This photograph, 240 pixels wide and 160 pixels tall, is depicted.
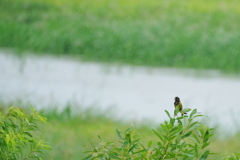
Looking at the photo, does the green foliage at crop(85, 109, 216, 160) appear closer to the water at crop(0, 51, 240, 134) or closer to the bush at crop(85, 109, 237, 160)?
the bush at crop(85, 109, 237, 160)

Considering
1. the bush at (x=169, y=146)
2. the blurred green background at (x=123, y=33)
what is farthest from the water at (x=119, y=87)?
the bush at (x=169, y=146)

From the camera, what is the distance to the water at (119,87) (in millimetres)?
3449

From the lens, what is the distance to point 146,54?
4566mm

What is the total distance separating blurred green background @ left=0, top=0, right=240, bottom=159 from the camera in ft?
14.9

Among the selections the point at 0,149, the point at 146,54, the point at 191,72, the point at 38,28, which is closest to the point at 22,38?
the point at 38,28

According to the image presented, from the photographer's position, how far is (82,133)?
2.76 metres

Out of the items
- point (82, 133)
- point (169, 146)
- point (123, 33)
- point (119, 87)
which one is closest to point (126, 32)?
point (123, 33)

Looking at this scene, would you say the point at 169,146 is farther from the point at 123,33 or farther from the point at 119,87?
the point at 123,33

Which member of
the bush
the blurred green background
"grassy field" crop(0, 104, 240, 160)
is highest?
the blurred green background

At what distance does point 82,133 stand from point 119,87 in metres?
1.23

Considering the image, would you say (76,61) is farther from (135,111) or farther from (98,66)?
(135,111)

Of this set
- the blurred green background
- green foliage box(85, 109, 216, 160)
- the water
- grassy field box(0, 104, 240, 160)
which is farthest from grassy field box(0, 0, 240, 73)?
green foliage box(85, 109, 216, 160)

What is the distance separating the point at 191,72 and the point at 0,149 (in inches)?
137

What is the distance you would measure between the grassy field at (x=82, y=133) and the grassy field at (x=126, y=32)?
1.37 m
